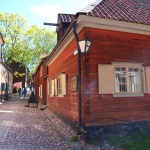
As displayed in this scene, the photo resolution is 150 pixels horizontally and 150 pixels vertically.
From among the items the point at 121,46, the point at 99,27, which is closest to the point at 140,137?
the point at 121,46

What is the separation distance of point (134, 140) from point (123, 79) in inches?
94.3

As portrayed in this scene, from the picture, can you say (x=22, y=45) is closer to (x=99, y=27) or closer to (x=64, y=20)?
(x=64, y=20)

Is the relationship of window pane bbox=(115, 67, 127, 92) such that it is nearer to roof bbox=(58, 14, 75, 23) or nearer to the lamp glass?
the lamp glass

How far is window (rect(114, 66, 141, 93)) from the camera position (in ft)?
24.1

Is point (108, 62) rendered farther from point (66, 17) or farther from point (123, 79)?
point (66, 17)

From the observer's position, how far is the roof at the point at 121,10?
281 inches

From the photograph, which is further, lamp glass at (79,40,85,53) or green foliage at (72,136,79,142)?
lamp glass at (79,40,85,53)

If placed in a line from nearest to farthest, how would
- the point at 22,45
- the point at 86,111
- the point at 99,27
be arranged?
1. the point at 86,111
2. the point at 99,27
3. the point at 22,45

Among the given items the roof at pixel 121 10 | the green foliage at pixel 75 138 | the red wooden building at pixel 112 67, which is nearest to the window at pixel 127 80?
the red wooden building at pixel 112 67

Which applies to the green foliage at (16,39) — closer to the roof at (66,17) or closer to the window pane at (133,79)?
the roof at (66,17)

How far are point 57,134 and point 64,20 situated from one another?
18.5 feet

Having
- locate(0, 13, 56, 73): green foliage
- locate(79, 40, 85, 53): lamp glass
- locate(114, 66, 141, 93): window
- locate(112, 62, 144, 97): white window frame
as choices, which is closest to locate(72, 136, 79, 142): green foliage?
locate(112, 62, 144, 97): white window frame

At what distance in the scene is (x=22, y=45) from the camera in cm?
3334

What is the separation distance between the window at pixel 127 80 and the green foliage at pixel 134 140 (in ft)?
5.35
